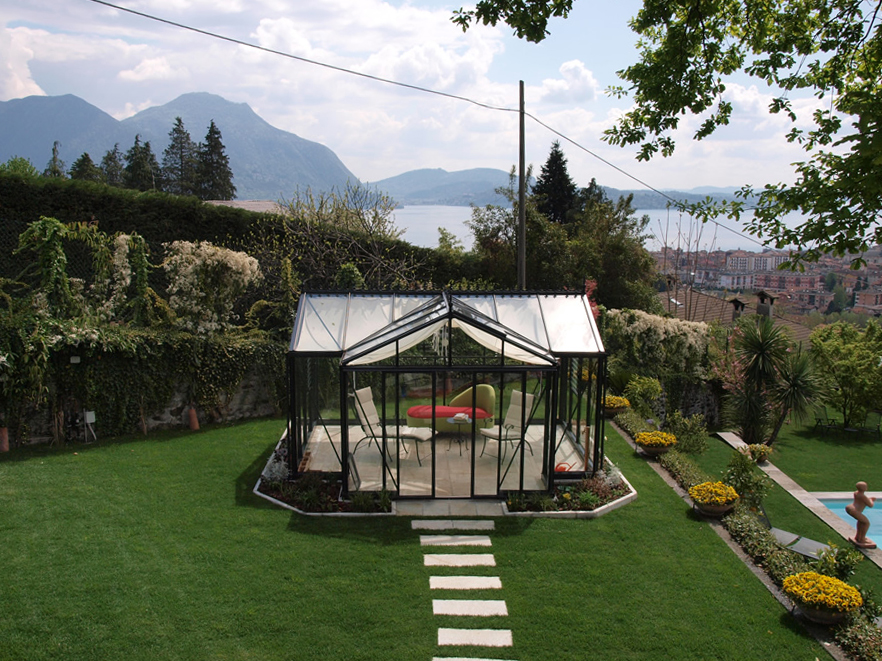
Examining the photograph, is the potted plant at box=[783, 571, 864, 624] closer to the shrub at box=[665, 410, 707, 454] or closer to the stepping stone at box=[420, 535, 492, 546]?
the stepping stone at box=[420, 535, 492, 546]

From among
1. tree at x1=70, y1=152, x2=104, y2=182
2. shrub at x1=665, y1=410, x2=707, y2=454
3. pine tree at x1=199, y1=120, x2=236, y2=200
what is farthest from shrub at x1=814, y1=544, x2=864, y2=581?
pine tree at x1=199, y1=120, x2=236, y2=200

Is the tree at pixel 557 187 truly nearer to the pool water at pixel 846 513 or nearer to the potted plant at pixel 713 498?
the pool water at pixel 846 513

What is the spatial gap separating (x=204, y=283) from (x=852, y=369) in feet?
56.5

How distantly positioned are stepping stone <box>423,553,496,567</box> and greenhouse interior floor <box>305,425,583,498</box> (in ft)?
5.07

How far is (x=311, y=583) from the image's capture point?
6859 millimetres

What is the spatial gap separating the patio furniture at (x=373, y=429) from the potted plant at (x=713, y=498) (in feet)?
13.4

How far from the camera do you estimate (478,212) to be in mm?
21906

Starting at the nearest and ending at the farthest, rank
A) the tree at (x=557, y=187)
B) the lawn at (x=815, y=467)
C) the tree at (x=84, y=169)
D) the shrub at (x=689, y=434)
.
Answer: the lawn at (x=815, y=467) < the shrub at (x=689, y=434) < the tree at (x=557, y=187) < the tree at (x=84, y=169)

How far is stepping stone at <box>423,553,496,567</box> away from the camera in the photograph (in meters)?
7.41

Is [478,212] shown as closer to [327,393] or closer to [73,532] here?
[327,393]

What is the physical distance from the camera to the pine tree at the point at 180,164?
4703 cm

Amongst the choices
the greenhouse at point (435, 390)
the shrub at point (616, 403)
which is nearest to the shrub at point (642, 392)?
the shrub at point (616, 403)

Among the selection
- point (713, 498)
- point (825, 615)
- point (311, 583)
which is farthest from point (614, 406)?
point (311, 583)

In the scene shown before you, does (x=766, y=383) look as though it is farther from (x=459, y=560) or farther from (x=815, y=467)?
(x=459, y=560)
